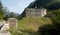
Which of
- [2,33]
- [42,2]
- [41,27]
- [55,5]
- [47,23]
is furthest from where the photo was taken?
Result: [42,2]

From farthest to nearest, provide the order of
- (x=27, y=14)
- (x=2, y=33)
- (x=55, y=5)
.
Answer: (x=55, y=5) < (x=27, y=14) < (x=2, y=33)

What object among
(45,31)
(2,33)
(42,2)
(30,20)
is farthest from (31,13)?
(2,33)

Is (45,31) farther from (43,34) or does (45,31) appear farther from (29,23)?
(29,23)

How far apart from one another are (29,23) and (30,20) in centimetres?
168

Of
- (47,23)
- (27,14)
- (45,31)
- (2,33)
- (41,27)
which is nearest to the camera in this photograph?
(2,33)

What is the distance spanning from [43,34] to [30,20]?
1136cm

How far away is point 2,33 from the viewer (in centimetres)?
1351

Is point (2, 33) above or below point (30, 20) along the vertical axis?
above

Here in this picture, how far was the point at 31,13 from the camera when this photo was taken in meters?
58.8

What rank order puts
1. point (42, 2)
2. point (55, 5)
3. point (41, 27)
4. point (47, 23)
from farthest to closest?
point (42, 2)
point (55, 5)
point (47, 23)
point (41, 27)

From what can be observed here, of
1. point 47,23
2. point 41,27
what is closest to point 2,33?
point 41,27

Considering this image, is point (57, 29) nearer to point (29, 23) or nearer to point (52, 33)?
point (52, 33)

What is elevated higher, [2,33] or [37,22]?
[2,33]

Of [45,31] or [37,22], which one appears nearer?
[45,31]
